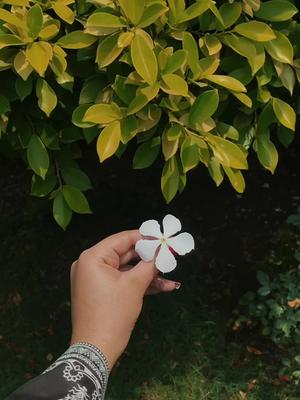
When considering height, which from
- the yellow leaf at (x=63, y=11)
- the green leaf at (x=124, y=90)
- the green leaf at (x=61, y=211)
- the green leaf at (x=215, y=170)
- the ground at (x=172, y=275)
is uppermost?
the yellow leaf at (x=63, y=11)

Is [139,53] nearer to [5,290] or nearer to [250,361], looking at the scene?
[250,361]

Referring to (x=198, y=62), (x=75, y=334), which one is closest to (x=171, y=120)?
(x=198, y=62)

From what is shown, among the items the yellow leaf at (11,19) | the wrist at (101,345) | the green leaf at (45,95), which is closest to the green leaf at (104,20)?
the yellow leaf at (11,19)

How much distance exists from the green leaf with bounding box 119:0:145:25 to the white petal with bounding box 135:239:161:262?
0.69 metres

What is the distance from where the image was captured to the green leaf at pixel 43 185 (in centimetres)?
270

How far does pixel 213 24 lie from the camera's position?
226 centimetres

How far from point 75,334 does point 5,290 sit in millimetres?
1857

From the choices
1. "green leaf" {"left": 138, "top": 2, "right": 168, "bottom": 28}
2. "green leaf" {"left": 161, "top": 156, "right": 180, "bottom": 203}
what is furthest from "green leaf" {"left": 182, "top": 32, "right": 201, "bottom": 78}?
"green leaf" {"left": 161, "top": 156, "right": 180, "bottom": 203}

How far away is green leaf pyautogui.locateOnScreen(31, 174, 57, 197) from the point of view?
2.70 m

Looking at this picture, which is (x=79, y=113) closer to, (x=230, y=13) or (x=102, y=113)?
(x=102, y=113)

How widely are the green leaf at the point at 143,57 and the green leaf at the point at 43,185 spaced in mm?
850

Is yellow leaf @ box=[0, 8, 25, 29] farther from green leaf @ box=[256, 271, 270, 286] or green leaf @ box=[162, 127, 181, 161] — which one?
green leaf @ box=[256, 271, 270, 286]

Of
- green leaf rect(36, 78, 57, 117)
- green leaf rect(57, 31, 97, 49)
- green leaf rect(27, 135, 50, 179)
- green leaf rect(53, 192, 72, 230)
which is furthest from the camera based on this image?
green leaf rect(53, 192, 72, 230)

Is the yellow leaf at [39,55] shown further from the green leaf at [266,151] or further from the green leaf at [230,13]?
the green leaf at [266,151]
